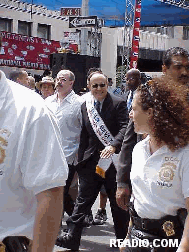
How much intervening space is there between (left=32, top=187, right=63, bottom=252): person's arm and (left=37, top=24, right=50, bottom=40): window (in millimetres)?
25630

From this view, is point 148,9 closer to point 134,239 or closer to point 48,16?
point 48,16

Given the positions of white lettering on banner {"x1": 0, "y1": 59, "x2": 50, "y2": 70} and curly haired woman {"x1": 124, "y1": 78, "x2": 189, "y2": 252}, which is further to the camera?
white lettering on banner {"x1": 0, "y1": 59, "x2": 50, "y2": 70}

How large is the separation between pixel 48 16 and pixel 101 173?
21.9 m

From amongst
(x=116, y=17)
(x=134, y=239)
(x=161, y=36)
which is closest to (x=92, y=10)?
(x=116, y=17)

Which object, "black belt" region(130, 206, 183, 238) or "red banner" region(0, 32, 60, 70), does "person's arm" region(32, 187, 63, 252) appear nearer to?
"black belt" region(130, 206, 183, 238)

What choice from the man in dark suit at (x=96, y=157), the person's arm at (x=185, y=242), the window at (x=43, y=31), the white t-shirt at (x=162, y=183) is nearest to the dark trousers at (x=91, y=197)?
the man in dark suit at (x=96, y=157)

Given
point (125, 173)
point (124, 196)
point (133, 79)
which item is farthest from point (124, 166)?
point (133, 79)

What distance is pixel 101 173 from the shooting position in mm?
6184

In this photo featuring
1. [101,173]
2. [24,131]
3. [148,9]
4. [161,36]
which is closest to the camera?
[24,131]

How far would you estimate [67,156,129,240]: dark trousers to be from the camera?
20.3 feet

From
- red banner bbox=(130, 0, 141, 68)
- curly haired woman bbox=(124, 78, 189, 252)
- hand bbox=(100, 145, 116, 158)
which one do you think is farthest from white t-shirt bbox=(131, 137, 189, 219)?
red banner bbox=(130, 0, 141, 68)

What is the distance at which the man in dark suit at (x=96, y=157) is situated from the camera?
6215mm

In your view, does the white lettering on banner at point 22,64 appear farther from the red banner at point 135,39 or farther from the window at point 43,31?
the red banner at point 135,39

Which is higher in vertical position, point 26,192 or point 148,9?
point 148,9
